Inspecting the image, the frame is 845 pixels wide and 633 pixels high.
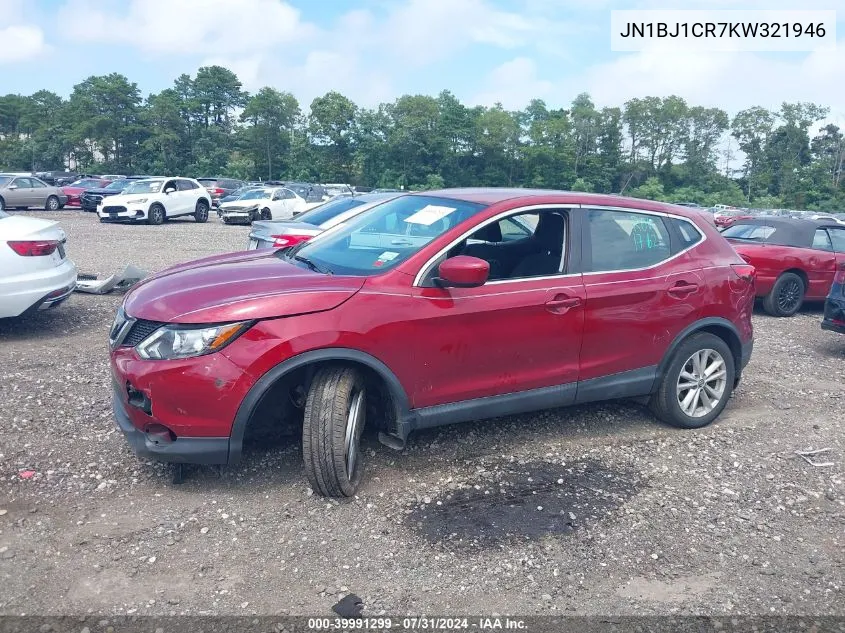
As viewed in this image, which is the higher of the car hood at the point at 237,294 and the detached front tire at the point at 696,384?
the car hood at the point at 237,294

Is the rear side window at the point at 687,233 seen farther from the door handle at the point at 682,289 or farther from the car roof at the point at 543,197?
the door handle at the point at 682,289

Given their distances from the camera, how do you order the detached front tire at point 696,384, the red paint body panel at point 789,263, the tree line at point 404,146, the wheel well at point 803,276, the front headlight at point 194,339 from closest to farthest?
the front headlight at point 194,339, the detached front tire at point 696,384, the red paint body panel at point 789,263, the wheel well at point 803,276, the tree line at point 404,146

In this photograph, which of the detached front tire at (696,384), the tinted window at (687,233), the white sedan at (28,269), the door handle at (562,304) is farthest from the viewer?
the white sedan at (28,269)

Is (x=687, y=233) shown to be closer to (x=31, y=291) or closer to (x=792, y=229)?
(x=31, y=291)

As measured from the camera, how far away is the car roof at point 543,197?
4.69 metres

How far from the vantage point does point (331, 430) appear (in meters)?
3.83

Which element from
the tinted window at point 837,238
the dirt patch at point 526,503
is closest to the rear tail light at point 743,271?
the dirt patch at point 526,503

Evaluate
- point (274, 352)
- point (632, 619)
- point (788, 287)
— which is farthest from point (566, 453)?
point (788, 287)

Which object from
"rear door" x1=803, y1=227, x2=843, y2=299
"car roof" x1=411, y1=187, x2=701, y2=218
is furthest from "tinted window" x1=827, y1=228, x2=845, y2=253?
"car roof" x1=411, y1=187, x2=701, y2=218

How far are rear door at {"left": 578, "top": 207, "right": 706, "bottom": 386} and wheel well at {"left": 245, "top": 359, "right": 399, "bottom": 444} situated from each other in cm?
135

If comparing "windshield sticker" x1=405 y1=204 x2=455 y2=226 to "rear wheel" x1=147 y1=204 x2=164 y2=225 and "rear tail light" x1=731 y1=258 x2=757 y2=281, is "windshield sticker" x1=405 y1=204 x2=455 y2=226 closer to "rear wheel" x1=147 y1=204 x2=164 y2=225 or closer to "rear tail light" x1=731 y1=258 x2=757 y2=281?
"rear tail light" x1=731 y1=258 x2=757 y2=281

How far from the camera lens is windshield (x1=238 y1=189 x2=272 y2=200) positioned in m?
26.1

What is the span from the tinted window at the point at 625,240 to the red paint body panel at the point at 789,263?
554 cm

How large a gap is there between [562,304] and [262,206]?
22.5 meters
